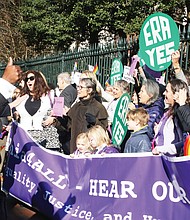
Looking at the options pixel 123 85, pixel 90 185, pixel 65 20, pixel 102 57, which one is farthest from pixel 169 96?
pixel 65 20

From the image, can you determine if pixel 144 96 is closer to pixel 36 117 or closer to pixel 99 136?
pixel 99 136

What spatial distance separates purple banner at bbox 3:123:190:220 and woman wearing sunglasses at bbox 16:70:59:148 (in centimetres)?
27

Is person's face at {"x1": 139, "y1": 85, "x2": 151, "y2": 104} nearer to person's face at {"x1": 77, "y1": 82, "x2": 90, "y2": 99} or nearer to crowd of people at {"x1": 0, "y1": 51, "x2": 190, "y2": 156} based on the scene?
crowd of people at {"x1": 0, "y1": 51, "x2": 190, "y2": 156}

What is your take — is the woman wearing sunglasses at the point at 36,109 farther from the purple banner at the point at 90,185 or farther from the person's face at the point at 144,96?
the person's face at the point at 144,96

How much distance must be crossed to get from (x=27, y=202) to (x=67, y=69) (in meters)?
5.85

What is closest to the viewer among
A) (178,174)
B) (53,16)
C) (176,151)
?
(178,174)

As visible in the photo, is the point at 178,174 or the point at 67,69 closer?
the point at 178,174

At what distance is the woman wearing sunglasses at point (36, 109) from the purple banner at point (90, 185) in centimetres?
27

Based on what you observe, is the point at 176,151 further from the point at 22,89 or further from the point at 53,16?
the point at 53,16

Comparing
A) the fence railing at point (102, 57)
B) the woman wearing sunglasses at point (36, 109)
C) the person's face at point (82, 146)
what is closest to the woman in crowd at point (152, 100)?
the person's face at point (82, 146)

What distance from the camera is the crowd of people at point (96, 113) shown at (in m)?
5.92

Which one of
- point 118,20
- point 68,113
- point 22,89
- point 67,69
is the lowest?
point 68,113

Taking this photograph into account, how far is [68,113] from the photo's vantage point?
808 centimetres

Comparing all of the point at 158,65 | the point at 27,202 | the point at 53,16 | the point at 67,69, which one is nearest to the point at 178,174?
the point at 158,65
